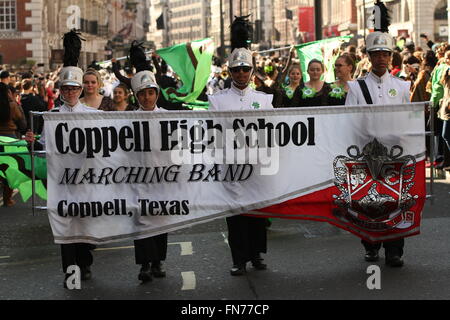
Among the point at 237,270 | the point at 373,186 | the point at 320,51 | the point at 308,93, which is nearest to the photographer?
the point at 373,186

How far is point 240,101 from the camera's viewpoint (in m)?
8.78

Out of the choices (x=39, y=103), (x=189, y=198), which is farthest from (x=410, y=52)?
(x=189, y=198)

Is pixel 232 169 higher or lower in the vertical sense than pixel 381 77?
lower

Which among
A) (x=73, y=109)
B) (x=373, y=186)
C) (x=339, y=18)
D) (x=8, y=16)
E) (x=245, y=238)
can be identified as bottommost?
(x=245, y=238)

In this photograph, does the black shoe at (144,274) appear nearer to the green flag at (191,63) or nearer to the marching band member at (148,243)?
the marching band member at (148,243)

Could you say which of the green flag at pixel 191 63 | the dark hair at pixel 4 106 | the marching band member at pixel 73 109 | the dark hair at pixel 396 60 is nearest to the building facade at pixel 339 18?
the green flag at pixel 191 63

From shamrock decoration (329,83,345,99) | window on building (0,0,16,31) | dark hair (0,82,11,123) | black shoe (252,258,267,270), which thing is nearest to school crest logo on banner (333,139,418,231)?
black shoe (252,258,267,270)

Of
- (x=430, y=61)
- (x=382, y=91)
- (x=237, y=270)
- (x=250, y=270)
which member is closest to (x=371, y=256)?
(x=250, y=270)

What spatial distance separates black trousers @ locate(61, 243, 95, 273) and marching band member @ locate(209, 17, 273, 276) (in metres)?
1.15

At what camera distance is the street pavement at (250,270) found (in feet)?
25.3

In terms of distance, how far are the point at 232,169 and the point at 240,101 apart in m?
0.82

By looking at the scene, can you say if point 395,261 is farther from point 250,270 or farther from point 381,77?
point 381,77

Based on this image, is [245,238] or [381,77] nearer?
[245,238]

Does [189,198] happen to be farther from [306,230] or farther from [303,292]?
[306,230]
